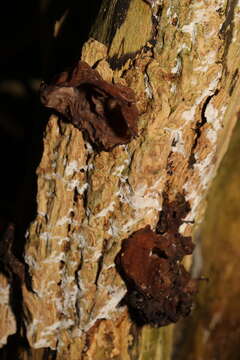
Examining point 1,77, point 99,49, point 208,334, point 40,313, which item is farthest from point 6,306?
point 1,77

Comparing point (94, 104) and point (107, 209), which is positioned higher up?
point (94, 104)

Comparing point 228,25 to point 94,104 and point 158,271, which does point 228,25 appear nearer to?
point 94,104

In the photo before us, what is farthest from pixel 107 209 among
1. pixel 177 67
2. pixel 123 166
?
pixel 177 67

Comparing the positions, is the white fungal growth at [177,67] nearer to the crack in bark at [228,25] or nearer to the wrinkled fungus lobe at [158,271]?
the crack in bark at [228,25]

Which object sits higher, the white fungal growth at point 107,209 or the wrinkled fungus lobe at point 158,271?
the white fungal growth at point 107,209

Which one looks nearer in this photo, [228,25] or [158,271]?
[228,25]

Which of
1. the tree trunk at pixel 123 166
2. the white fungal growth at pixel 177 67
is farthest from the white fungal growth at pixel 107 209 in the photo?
the white fungal growth at pixel 177 67

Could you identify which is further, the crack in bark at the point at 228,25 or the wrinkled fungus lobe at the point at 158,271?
the wrinkled fungus lobe at the point at 158,271
